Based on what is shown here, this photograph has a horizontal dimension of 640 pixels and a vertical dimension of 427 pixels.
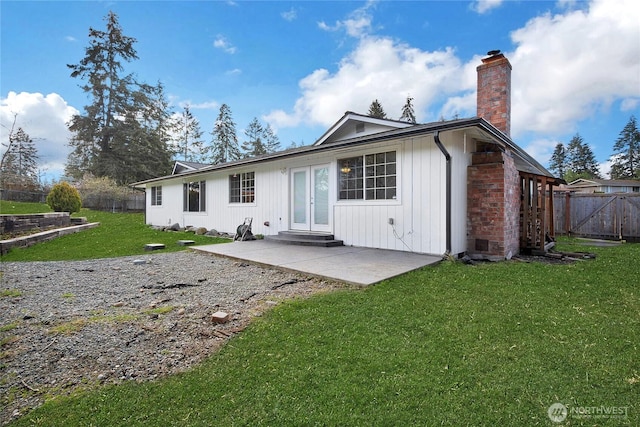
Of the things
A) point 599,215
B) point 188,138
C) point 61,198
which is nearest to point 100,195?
point 61,198

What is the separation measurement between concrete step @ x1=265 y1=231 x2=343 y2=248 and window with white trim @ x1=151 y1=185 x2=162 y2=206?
10.1 meters

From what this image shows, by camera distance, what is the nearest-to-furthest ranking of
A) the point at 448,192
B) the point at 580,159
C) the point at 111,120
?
the point at 448,192, the point at 111,120, the point at 580,159

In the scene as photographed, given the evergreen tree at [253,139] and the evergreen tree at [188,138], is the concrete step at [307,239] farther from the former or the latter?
the evergreen tree at [188,138]

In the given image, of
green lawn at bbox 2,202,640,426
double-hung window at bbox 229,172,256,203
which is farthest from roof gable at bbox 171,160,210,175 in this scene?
green lawn at bbox 2,202,640,426

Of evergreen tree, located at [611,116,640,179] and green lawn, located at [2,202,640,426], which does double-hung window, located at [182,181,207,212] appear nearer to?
green lawn, located at [2,202,640,426]

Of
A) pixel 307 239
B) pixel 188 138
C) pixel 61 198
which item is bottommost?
pixel 307 239

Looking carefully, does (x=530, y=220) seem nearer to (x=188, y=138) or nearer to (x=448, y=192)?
(x=448, y=192)

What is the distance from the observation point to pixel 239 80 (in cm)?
1538

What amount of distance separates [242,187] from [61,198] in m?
10.1

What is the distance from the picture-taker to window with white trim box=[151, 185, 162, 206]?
51.4 feet

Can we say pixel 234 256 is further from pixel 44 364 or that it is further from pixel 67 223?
pixel 67 223

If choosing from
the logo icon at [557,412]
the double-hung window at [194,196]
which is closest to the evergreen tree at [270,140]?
the double-hung window at [194,196]

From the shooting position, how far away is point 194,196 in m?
13.2

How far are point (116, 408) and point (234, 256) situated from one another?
4.63 meters
